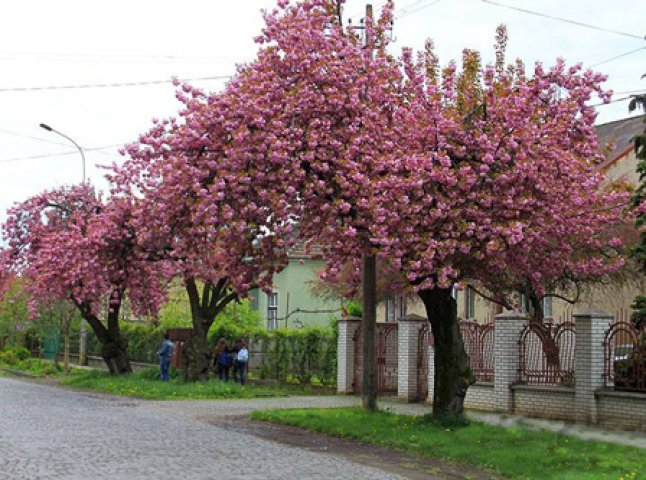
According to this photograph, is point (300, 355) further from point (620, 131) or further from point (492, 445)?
point (620, 131)

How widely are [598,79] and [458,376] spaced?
6103 millimetres

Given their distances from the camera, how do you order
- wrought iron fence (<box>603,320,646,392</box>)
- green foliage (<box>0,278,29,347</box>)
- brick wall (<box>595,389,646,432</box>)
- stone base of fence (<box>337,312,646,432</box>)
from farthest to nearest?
green foliage (<box>0,278,29,347</box>) < stone base of fence (<box>337,312,646,432</box>) < wrought iron fence (<box>603,320,646,392</box>) < brick wall (<box>595,389,646,432</box>)

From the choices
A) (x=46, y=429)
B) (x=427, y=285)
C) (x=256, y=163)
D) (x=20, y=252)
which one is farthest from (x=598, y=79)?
(x=20, y=252)

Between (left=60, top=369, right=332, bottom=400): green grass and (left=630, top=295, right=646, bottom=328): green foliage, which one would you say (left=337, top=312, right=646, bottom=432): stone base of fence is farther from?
(left=60, top=369, right=332, bottom=400): green grass

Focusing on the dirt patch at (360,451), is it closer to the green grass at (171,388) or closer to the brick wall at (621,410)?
the brick wall at (621,410)

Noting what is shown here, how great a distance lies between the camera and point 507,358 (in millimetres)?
21016

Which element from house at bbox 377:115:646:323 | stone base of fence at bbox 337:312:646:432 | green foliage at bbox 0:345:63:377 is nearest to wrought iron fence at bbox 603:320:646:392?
stone base of fence at bbox 337:312:646:432

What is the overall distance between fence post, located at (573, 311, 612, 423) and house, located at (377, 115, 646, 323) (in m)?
8.07

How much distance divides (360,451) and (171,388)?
1408 cm

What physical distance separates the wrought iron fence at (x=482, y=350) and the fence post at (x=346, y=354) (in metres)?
5.64

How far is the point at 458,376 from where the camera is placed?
18.0 meters

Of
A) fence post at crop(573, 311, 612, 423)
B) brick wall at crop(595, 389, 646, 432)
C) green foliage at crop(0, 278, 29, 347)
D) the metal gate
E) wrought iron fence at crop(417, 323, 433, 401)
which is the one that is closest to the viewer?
brick wall at crop(595, 389, 646, 432)

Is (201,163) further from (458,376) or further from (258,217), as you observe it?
(458,376)

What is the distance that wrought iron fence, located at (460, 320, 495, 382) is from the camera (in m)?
22.3
